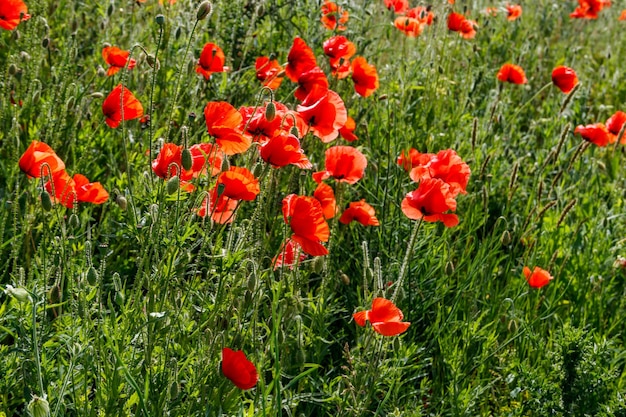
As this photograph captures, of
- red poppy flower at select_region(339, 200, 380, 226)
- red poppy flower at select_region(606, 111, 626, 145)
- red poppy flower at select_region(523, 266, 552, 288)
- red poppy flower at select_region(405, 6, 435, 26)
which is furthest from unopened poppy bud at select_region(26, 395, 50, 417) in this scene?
red poppy flower at select_region(405, 6, 435, 26)

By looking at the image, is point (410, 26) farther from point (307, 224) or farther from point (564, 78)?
point (307, 224)

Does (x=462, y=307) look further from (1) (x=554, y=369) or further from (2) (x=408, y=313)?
(1) (x=554, y=369)

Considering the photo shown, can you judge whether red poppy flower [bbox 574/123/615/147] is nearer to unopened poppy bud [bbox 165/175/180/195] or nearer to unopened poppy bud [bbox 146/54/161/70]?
unopened poppy bud [bbox 146/54/161/70]

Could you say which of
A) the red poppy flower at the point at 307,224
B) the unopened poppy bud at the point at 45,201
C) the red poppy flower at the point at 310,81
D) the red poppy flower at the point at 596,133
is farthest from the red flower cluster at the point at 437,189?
the red poppy flower at the point at 596,133

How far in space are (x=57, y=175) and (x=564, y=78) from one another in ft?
7.30

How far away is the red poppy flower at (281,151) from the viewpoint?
194 cm

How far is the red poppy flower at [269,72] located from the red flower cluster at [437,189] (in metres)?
0.53

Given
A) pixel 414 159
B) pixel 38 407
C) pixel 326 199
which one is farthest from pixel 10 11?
pixel 38 407

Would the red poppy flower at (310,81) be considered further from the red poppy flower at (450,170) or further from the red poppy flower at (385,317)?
the red poppy flower at (385,317)

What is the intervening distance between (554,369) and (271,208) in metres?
1.15

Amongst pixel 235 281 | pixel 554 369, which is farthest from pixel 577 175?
pixel 235 281

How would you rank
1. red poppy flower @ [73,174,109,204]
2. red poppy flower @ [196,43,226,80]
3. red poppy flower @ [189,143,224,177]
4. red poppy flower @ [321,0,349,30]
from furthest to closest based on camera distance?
red poppy flower @ [321,0,349,30], red poppy flower @ [196,43,226,80], red poppy flower @ [73,174,109,204], red poppy flower @ [189,143,224,177]

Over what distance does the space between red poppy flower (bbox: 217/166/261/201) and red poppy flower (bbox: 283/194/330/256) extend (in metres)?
0.09

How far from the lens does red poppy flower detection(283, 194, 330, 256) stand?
1945mm
